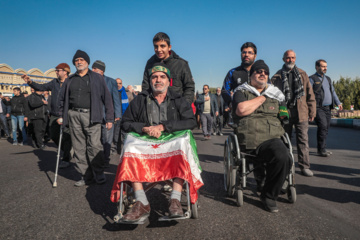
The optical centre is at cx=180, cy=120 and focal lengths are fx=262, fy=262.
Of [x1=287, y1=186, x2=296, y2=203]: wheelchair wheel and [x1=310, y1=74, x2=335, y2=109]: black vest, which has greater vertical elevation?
[x1=310, y1=74, x2=335, y2=109]: black vest

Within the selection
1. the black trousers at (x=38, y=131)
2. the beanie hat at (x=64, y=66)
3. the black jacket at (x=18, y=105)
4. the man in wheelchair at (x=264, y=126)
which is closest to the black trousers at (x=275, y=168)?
the man in wheelchair at (x=264, y=126)

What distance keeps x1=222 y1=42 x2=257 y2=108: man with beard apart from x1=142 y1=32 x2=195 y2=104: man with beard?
2.69ft

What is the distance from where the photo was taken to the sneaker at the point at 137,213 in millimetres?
2447

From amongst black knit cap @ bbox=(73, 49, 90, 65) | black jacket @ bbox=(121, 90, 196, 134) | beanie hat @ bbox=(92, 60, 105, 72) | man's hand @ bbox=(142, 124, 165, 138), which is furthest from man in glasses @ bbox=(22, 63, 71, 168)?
man's hand @ bbox=(142, 124, 165, 138)

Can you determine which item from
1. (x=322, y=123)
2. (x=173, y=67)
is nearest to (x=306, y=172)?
(x=322, y=123)

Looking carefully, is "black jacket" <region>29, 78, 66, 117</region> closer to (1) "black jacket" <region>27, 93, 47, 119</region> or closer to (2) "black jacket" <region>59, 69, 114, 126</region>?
(2) "black jacket" <region>59, 69, 114, 126</region>

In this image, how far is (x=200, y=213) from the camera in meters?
3.03

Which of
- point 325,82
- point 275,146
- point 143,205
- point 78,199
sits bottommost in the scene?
point 78,199

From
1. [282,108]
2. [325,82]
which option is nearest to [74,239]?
[282,108]

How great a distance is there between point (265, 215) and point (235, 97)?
5.05ft

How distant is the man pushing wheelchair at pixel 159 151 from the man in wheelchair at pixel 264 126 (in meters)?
0.72

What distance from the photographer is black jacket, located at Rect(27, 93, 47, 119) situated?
8922mm

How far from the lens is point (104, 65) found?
597 cm

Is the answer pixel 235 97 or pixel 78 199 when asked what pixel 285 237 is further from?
pixel 78 199
